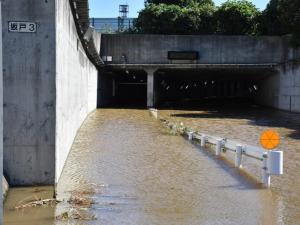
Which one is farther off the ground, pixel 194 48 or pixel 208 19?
pixel 208 19

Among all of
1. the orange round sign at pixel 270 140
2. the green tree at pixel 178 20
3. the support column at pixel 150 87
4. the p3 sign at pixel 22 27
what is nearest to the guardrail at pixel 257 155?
the orange round sign at pixel 270 140

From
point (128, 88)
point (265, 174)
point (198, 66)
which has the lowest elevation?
point (265, 174)

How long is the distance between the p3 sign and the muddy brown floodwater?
2.85 meters

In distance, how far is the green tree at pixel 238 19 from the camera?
56594 mm

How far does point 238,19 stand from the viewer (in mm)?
56688

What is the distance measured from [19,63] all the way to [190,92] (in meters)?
58.9

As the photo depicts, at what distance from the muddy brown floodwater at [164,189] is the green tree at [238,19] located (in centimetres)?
4178

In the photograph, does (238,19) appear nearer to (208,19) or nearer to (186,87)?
(208,19)

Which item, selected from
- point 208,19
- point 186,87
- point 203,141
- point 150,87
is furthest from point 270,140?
point 186,87

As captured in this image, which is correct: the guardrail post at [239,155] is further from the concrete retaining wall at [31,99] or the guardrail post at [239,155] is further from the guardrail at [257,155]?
the concrete retaining wall at [31,99]

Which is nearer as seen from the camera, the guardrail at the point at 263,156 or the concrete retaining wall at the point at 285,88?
the guardrail at the point at 263,156

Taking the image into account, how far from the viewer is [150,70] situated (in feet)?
135

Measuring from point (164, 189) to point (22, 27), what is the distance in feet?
12.9

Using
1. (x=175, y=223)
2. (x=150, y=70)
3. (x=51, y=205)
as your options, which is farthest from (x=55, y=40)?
(x=150, y=70)
